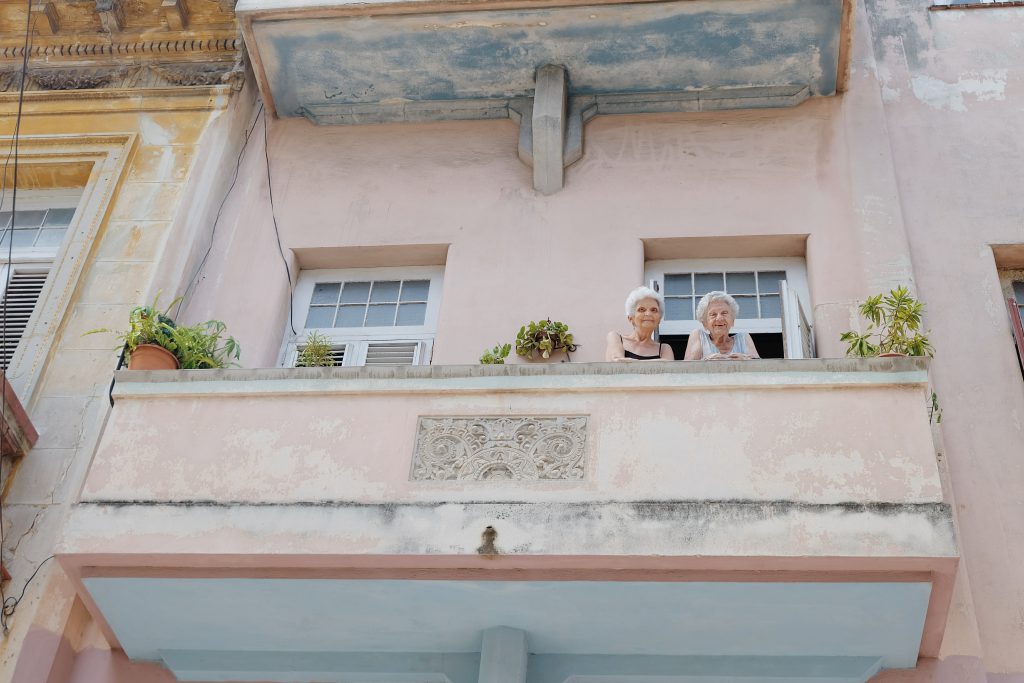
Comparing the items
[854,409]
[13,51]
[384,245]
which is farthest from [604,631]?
[13,51]

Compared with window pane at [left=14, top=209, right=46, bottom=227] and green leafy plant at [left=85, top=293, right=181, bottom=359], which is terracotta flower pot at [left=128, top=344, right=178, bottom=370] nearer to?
green leafy plant at [left=85, top=293, right=181, bottom=359]

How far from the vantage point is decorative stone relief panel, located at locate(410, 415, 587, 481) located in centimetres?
735

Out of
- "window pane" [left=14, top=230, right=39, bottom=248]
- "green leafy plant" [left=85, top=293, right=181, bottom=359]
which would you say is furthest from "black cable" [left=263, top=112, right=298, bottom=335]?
"window pane" [left=14, top=230, right=39, bottom=248]

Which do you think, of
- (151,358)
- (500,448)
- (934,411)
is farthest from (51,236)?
(934,411)

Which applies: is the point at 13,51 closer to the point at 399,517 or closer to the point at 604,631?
the point at 399,517

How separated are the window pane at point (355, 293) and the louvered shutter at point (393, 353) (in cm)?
53

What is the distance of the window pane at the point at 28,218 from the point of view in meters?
10.8

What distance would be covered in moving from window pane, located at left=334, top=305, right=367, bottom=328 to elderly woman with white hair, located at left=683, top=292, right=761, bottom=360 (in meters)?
2.56

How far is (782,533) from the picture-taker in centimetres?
689

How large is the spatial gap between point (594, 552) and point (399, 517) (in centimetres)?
105

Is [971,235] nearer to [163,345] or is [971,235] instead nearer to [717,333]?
[717,333]

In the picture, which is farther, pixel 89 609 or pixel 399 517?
pixel 89 609

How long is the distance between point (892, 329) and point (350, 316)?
3.88 metres

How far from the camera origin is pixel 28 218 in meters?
10.9
